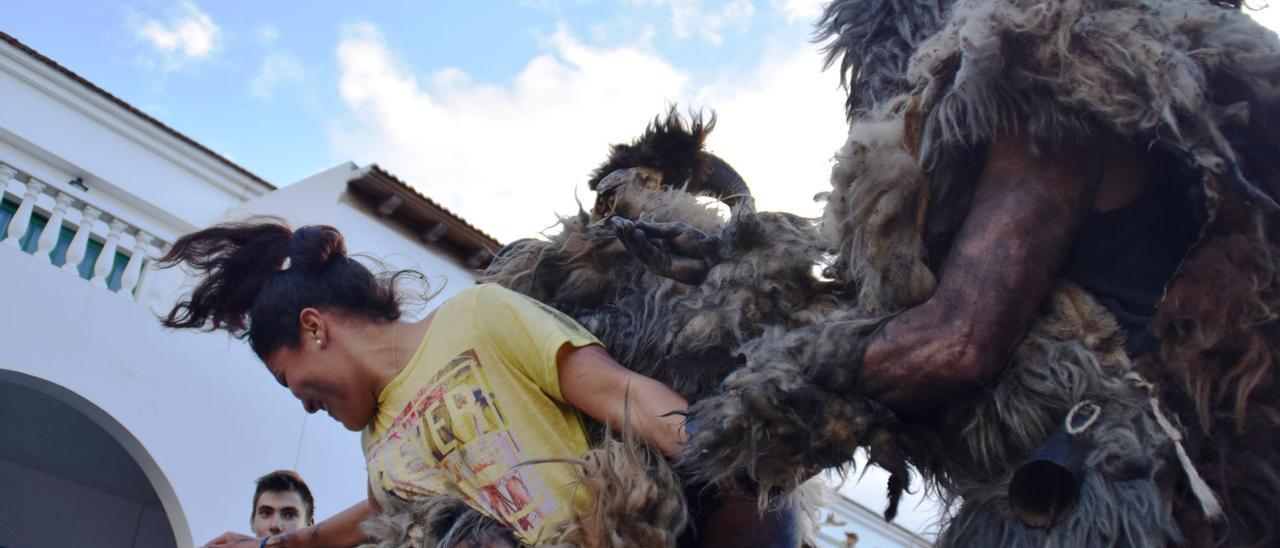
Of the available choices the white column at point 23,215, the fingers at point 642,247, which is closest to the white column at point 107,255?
the white column at point 23,215

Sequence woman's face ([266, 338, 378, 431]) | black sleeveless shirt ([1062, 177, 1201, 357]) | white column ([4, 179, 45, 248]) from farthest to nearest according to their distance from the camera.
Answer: white column ([4, 179, 45, 248])
woman's face ([266, 338, 378, 431])
black sleeveless shirt ([1062, 177, 1201, 357])

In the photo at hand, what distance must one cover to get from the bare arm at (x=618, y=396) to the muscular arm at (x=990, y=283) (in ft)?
1.02

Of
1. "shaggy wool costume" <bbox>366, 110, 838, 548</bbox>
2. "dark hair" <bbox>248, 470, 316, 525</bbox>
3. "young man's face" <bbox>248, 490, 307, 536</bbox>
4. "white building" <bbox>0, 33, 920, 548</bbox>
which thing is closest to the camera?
"shaggy wool costume" <bbox>366, 110, 838, 548</bbox>

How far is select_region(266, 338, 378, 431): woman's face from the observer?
6.02ft

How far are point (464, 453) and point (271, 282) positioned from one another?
1.89 feet

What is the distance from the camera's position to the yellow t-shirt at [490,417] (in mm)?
1552

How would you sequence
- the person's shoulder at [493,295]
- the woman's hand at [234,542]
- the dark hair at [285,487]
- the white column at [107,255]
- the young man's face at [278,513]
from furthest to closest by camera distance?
the white column at [107,255] → the dark hair at [285,487] → the young man's face at [278,513] → the woman's hand at [234,542] → the person's shoulder at [493,295]

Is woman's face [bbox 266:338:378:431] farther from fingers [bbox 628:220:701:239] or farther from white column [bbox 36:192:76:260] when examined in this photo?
white column [bbox 36:192:76:260]

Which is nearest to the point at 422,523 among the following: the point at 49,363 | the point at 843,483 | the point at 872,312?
the point at 843,483

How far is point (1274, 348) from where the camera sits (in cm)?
118

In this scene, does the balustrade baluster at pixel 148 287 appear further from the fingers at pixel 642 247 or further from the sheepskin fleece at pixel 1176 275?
the sheepskin fleece at pixel 1176 275

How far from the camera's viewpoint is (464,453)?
5.30 ft

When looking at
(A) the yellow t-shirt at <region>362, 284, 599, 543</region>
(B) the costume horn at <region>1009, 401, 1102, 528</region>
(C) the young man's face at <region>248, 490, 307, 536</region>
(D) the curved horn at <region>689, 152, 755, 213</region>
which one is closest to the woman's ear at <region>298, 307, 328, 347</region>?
(A) the yellow t-shirt at <region>362, 284, 599, 543</region>

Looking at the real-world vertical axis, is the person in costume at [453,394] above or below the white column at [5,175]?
below
